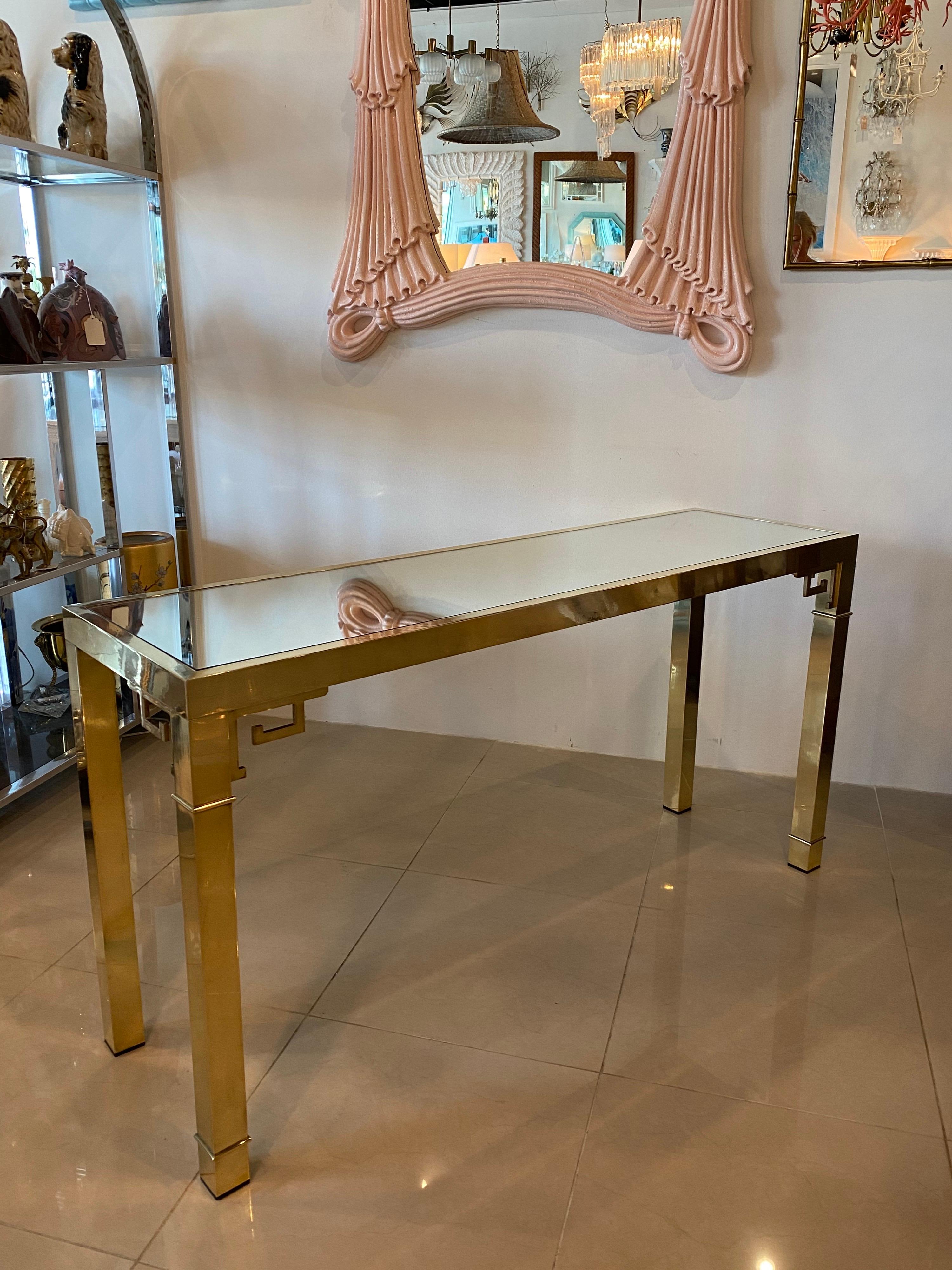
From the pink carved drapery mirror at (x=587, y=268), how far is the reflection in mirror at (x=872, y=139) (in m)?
0.16

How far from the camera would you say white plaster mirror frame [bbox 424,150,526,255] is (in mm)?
2662

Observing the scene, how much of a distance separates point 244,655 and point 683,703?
4.93 ft

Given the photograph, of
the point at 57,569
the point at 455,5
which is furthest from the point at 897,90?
the point at 57,569

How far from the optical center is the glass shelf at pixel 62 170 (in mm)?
2682

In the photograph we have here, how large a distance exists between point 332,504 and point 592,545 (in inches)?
46.1

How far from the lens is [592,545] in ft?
7.15

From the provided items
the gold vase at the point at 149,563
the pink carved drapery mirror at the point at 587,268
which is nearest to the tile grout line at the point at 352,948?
the gold vase at the point at 149,563

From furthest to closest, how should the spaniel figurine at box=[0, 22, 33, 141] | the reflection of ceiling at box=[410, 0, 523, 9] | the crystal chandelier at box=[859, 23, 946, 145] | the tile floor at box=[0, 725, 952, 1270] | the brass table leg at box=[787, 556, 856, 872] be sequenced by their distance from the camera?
the reflection of ceiling at box=[410, 0, 523, 9] → the spaniel figurine at box=[0, 22, 33, 141] → the crystal chandelier at box=[859, 23, 946, 145] → the brass table leg at box=[787, 556, 856, 872] → the tile floor at box=[0, 725, 952, 1270]

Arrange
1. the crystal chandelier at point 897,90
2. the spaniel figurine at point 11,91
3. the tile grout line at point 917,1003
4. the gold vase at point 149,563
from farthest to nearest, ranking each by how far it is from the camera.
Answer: the gold vase at point 149,563 → the spaniel figurine at point 11,91 → the crystal chandelier at point 897,90 → the tile grout line at point 917,1003

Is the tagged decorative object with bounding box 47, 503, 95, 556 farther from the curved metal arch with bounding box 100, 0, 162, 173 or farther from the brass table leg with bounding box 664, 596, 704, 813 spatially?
the brass table leg with bounding box 664, 596, 704, 813

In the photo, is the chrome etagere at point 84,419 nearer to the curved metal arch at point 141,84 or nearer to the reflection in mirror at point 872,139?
the curved metal arch at point 141,84

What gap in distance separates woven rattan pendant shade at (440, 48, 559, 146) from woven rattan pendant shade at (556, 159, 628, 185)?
98 mm

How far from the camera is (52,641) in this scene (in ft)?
9.42

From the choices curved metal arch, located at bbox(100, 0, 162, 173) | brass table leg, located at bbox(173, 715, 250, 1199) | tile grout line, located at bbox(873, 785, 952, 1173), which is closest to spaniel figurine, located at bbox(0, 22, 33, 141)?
curved metal arch, located at bbox(100, 0, 162, 173)
